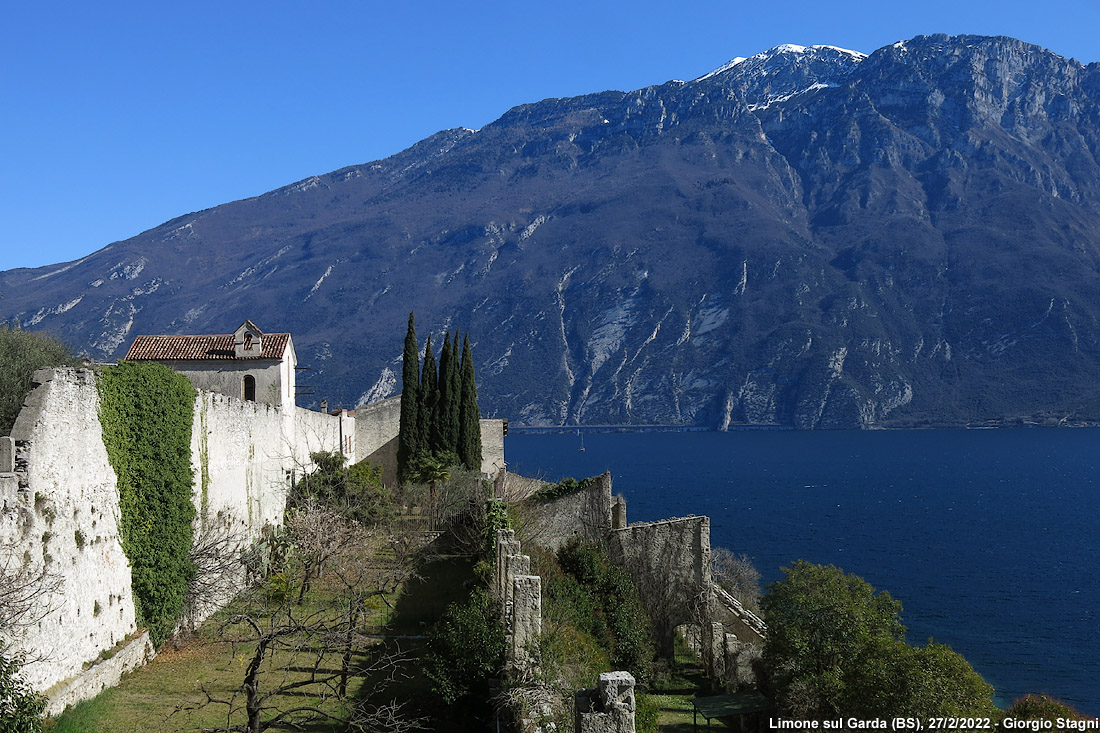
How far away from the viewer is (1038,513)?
336ft

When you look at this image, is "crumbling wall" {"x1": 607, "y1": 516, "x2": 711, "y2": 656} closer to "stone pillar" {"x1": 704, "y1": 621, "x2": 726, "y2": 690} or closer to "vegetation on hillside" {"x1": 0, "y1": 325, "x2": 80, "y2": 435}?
"stone pillar" {"x1": 704, "y1": 621, "x2": 726, "y2": 690}

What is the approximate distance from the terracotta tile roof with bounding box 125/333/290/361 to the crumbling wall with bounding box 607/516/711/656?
14.4 m

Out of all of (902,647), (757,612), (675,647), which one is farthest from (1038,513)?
(902,647)

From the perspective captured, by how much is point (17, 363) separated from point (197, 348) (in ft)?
63.5

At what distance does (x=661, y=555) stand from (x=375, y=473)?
561 inches

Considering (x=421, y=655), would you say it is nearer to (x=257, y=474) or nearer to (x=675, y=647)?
(x=257, y=474)

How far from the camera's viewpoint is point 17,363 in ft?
58.5

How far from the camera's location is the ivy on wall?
17.6 meters

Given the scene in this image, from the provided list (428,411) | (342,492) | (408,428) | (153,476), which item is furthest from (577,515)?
(153,476)

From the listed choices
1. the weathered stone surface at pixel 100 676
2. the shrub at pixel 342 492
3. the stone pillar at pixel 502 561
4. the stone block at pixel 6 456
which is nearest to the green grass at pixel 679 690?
the stone pillar at pixel 502 561

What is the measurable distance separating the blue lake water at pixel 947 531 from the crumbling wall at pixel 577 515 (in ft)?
64.3

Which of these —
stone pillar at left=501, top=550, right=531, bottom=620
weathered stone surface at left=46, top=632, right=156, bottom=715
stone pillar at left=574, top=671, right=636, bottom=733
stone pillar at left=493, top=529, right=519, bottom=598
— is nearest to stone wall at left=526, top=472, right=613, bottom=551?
stone pillar at left=493, top=529, right=519, bottom=598

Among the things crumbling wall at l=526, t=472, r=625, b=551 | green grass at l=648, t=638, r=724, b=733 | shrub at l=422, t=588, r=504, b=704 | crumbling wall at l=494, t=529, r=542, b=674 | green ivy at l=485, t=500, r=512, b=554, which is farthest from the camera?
crumbling wall at l=526, t=472, r=625, b=551

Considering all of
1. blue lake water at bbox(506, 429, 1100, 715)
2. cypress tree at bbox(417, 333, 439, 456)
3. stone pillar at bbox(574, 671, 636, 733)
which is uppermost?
cypress tree at bbox(417, 333, 439, 456)
